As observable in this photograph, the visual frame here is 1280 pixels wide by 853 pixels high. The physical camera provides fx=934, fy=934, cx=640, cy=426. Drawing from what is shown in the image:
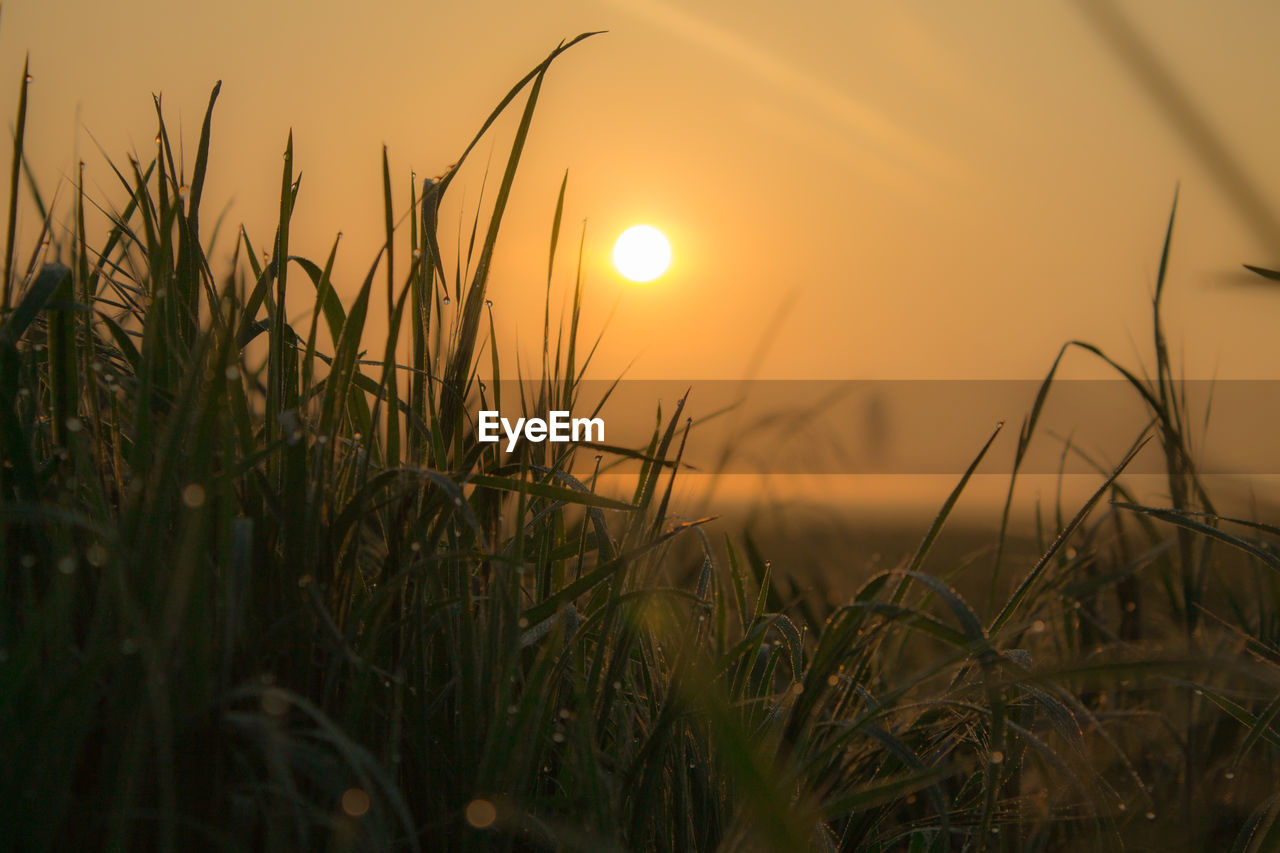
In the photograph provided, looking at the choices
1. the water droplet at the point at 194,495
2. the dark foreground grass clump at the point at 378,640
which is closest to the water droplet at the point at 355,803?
the dark foreground grass clump at the point at 378,640

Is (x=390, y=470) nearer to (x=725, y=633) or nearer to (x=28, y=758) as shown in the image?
(x=28, y=758)

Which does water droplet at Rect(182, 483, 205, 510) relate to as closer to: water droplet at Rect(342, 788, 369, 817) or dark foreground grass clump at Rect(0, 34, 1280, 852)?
dark foreground grass clump at Rect(0, 34, 1280, 852)

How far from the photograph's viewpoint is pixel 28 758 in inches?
14.6

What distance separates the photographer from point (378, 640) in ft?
1.51

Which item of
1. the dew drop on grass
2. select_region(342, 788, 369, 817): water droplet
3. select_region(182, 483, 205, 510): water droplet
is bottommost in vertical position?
the dew drop on grass

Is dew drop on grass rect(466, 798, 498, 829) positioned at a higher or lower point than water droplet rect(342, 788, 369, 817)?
lower

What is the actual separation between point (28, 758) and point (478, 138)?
0.37 meters

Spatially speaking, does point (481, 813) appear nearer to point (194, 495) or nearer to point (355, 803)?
point (355, 803)

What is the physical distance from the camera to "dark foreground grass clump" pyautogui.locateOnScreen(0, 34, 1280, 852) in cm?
38

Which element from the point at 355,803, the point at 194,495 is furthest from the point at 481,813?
the point at 194,495

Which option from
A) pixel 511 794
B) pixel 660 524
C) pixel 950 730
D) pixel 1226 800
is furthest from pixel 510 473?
pixel 1226 800

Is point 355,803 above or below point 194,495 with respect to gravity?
below

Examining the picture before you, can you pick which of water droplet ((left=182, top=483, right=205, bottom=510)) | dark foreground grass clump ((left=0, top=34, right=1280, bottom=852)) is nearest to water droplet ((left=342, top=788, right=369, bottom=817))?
dark foreground grass clump ((left=0, top=34, right=1280, bottom=852))

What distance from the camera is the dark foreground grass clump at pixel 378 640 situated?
0.38 metres
